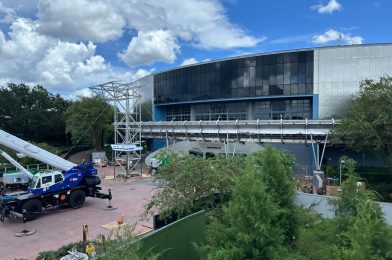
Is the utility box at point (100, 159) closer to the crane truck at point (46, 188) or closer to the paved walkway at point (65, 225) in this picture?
the paved walkway at point (65, 225)

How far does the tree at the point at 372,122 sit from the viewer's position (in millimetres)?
20781

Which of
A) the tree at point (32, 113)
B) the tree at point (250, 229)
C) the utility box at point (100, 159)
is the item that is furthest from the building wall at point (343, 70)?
the tree at point (32, 113)

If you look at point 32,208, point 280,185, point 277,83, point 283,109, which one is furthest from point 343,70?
point 32,208

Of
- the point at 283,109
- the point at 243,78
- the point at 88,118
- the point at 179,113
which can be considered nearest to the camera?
the point at 283,109

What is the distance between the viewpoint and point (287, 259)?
6895mm

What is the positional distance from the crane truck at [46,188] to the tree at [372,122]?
17730 mm

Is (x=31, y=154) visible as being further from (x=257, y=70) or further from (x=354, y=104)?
(x=257, y=70)

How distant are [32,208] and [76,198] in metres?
2.96

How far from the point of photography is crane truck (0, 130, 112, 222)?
730 inches

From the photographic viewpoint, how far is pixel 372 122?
69.6ft

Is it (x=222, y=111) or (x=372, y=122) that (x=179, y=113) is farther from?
(x=372, y=122)

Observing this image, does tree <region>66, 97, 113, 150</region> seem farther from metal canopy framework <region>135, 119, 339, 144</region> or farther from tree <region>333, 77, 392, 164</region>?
tree <region>333, 77, 392, 164</region>

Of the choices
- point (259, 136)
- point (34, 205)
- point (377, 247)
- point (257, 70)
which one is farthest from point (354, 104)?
point (34, 205)

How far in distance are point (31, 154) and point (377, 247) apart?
72.0 feet
